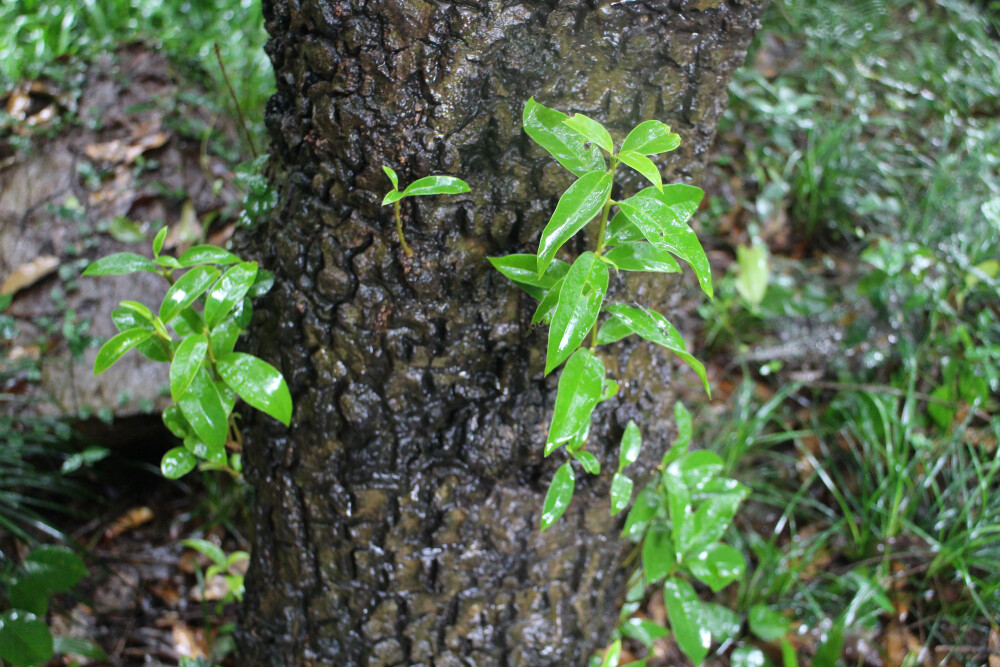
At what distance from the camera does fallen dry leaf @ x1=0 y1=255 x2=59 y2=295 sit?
2.12 metres

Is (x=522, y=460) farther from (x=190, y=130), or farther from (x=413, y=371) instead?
(x=190, y=130)

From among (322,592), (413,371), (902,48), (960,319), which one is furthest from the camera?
(902,48)

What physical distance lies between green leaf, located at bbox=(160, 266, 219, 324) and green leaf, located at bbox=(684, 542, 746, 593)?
3.59 ft

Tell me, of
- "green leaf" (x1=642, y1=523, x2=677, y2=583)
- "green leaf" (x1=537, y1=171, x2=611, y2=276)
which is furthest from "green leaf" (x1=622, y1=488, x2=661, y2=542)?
"green leaf" (x1=537, y1=171, x2=611, y2=276)

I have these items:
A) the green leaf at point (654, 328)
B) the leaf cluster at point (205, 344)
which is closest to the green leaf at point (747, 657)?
the green leaf at point (654, 328)

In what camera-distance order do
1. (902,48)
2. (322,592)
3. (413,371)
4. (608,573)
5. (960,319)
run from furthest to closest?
1. (902,48)
2. (960,319)
3. (608,573)
4. (322,592)
5. (413,371)


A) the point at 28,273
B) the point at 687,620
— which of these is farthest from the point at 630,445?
the point at 28,273

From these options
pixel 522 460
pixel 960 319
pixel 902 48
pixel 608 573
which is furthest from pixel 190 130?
pixel 902 48

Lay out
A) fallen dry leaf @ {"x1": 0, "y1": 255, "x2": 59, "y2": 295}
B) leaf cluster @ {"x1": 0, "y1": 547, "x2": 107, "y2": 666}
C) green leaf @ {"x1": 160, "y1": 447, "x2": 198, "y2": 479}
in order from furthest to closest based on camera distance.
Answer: fallen dry leaf @ {"x1": 0, "y1": 255, "x2": 59, "y2": 295} → leaf cluster @ {"x1": 0, "y1": 547, "x2": 107, "y2": 666} → green leaf @ {"x1": 160, "y1": 447, "x2": 198, "y2": 479}

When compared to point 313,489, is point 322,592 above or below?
below

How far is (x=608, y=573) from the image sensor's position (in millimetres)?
1439

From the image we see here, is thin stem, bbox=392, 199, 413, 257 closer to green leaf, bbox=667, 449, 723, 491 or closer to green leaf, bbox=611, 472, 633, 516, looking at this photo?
green leaf, bbox=611, 472, 633, 516

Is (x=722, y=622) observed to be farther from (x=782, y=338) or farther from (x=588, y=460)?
(x=782, y=338)

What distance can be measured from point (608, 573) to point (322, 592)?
0.60 meters
